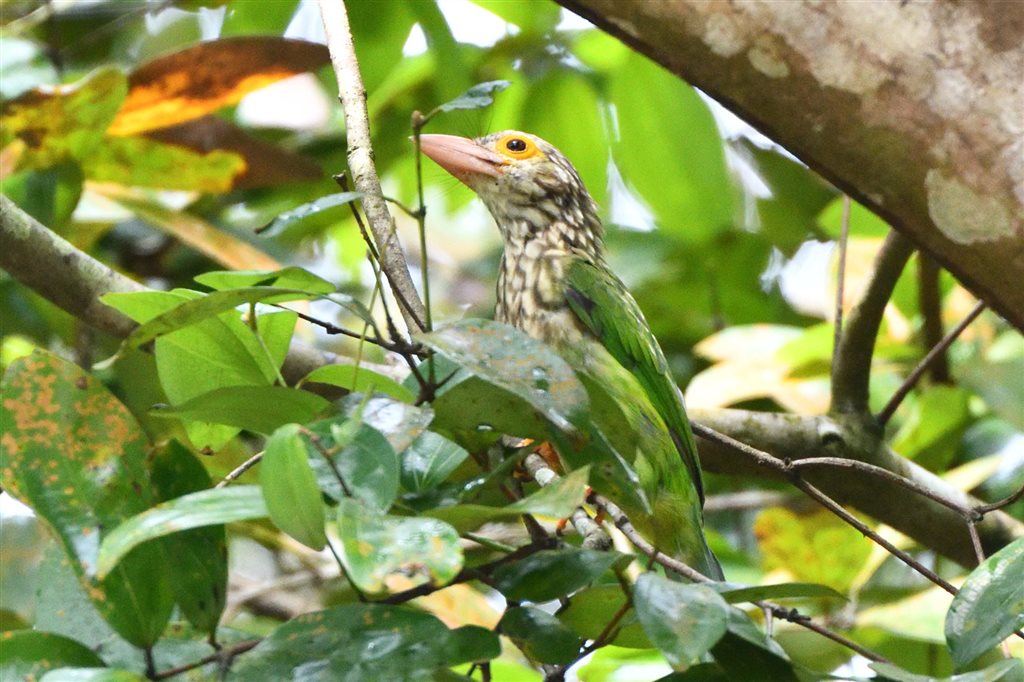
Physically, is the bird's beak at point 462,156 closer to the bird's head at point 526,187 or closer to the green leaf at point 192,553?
the bird's head at point 526,187

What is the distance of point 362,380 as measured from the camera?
1430 mm

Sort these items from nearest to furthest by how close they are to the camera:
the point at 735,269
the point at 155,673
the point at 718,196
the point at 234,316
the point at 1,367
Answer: the point at 155,673 → the point at 234,316 → the point at 1,367 → the point at 718,196 → the point at 735,269

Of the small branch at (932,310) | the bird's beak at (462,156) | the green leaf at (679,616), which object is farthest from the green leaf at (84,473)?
the small branch at (932,310)

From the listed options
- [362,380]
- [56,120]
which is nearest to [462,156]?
[56,120]

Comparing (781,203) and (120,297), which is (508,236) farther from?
(120,297)

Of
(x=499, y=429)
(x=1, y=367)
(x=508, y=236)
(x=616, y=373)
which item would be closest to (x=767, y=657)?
(x=499, y=429)

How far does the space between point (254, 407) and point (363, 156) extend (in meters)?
0.74

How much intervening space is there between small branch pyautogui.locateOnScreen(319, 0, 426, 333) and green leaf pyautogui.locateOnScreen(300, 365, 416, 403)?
160mm

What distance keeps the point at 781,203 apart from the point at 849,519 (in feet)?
8.36

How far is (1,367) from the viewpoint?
2.20 metres

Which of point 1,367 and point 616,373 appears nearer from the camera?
point 616,373

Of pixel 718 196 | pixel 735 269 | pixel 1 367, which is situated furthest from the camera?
pixel 735 269

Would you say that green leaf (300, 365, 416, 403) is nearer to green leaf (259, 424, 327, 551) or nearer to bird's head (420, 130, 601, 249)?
green leaf (259, 424, 327, 551)

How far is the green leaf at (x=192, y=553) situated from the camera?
1.25 meters
